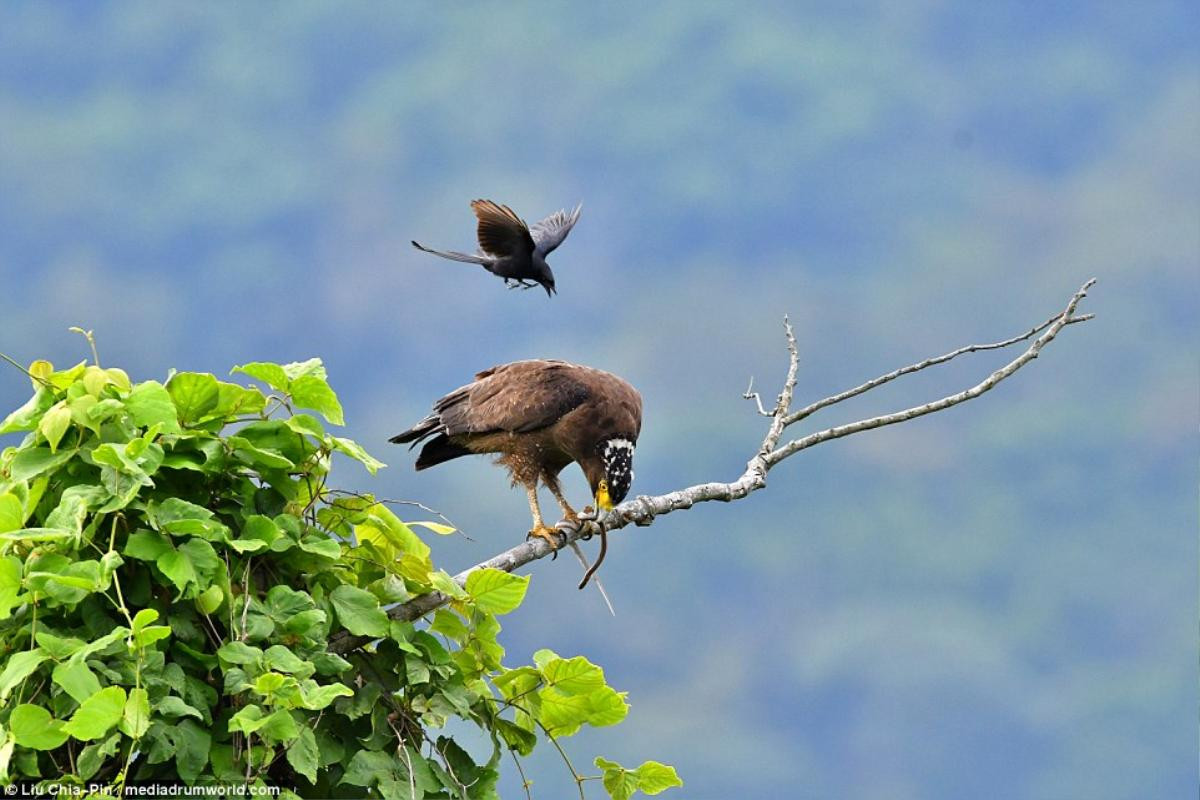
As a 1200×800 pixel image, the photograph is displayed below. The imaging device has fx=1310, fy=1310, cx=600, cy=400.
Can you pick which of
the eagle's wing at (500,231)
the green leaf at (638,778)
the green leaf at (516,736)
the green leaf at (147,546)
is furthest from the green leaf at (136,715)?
the eagle's wing at (500,231)

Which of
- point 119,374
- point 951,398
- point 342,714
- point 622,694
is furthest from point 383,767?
point 951,398

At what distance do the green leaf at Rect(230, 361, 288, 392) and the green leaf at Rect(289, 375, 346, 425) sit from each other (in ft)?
0.10

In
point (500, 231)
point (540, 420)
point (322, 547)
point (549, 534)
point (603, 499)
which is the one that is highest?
point (500, 231)

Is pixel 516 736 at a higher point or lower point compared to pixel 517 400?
lower

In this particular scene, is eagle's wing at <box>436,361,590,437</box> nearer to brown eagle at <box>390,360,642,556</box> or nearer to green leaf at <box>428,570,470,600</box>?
brown eagle at <box>390,360,642,556</box>

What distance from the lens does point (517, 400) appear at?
5672 mm

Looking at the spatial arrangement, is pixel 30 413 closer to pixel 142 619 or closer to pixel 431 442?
pixel 142 619

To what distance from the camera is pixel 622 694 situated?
3564mm

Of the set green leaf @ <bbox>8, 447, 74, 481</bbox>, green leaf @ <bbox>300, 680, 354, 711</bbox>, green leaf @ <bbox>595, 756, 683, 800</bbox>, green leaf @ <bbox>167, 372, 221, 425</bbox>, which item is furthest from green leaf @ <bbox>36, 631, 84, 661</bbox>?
green leaf @ <bbox>595, 756, 683, 800</bbox>

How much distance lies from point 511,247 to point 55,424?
3.26 metres

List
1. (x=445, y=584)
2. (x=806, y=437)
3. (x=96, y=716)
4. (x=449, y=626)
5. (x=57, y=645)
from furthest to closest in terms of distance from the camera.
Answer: (x=806, y=437), (x=449, y=626), (x=445, y=584), (x=57, y=645), (x=96, y=716)

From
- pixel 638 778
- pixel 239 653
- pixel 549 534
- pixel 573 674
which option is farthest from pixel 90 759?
pixel 549 534

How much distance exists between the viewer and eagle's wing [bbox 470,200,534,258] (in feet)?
18.7

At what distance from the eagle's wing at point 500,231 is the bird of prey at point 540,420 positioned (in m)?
0.53
